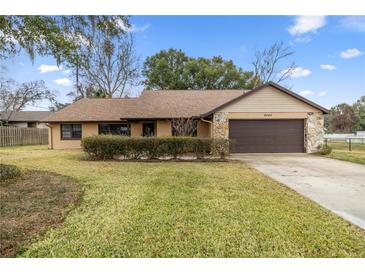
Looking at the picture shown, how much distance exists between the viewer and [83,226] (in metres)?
4.27

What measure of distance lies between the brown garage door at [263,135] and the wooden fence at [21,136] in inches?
715

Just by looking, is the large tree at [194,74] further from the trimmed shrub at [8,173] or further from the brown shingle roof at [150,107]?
the trimmed shrub at [8,173]

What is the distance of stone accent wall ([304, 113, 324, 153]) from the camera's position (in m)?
15.8

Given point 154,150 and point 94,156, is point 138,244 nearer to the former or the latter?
point 154,150

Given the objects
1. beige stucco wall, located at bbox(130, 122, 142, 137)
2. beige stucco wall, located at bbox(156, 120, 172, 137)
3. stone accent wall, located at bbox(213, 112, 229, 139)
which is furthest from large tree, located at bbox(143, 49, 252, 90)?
stone accent wall, located at bbox(213, 112, 229, 139)

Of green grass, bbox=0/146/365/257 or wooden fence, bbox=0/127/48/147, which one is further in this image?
wooden fence, bbox=0/127/48/147

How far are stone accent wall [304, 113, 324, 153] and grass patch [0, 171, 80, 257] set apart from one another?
13.6m

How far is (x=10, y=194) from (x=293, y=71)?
106 ft

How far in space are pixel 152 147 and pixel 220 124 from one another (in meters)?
4.85

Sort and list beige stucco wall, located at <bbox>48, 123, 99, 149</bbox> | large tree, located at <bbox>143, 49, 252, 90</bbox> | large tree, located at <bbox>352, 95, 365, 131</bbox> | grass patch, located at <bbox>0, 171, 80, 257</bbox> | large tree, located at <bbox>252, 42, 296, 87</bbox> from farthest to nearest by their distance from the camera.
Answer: large tree, located at <bbox>352, 95, 365, 131</bbox>, large tree, located at <bbox>143, 49, 252, 90</bbox>, large tree, located at <bbox>252, 42, 296, 87</bbox>, beige stucco wall, located at <bbox>48, 123, 99, 149</bbox>, grass patch, located at <bbox>0, 171, 80, 257</bbox>

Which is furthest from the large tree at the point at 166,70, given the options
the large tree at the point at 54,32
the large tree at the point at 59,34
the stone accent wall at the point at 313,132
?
the large tree at the point at 54,32

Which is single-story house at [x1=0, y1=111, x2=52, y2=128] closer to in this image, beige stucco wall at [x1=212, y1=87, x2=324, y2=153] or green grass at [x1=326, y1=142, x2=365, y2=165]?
beige stucco wall at [x1=212, y1=87, x2=324, y2=153]

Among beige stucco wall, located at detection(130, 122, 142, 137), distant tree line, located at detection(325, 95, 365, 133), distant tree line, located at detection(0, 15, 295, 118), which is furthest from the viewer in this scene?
distant tree line, located at detection(325, 95, 365, 133)

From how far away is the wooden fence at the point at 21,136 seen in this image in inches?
846
